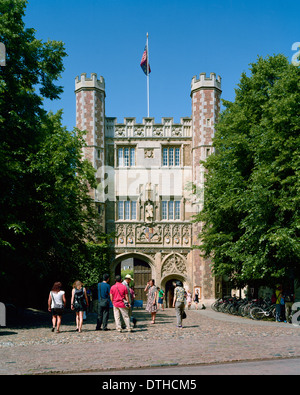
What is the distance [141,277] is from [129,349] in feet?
85.8

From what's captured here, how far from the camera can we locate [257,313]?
20.0 meters

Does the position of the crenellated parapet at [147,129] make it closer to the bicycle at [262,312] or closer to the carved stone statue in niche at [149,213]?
the carved stone statue in niche at [149,213]

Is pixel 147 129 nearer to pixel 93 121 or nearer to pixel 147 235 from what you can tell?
pixel 93 121

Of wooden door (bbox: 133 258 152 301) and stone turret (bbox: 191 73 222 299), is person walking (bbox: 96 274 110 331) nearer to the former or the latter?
stone turret (bbox: 191 73 222 299)

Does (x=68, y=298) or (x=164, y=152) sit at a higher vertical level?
(x=164, y=152)

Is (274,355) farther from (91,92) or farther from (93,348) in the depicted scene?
(91,92)

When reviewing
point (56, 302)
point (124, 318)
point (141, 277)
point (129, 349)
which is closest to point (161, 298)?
point (141, 277)

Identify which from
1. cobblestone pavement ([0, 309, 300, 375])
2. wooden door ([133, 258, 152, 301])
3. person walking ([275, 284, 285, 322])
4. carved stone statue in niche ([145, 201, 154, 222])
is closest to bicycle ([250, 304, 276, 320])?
person walking ([275, 284, 285, 322])

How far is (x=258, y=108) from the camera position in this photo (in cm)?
2175

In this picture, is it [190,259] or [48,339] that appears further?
[190,259]

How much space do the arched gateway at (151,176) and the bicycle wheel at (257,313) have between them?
13968mm
